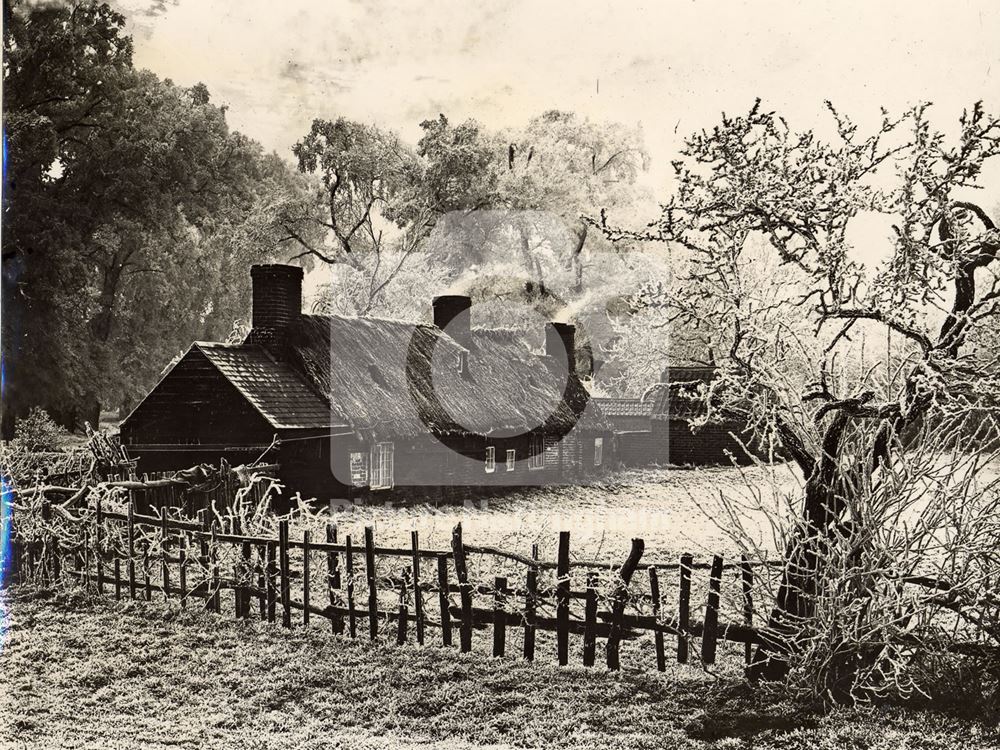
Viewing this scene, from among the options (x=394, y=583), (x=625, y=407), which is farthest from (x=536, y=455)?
(x=394, y=583)

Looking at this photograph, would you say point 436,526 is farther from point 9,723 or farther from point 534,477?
point 9,723

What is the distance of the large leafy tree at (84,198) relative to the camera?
5496 millimetres

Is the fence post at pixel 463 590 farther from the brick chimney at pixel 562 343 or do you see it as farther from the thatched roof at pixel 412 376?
the brick chimney at pixel 562 343

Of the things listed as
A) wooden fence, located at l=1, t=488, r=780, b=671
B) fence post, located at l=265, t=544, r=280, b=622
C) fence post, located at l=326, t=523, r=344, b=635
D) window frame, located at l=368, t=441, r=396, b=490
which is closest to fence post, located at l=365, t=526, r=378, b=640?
wooden fence, located at l=1, t=488, r=780, b=671

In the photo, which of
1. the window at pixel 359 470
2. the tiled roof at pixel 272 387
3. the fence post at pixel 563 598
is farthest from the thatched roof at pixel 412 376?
the fence post at pixel 563 598

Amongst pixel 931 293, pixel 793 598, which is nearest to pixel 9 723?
pixel 793 598

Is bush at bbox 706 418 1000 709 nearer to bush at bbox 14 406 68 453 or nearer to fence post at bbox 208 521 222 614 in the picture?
fence post at bbox 208 521 222 614

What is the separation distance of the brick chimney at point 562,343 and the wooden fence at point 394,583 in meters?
1.97

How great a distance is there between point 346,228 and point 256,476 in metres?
2.01

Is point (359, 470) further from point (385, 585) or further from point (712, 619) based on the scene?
point (712, 619)

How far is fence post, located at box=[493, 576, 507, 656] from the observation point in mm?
4824

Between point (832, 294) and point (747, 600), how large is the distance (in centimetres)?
163

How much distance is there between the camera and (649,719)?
4398 mm

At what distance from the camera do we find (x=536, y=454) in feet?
21.5
